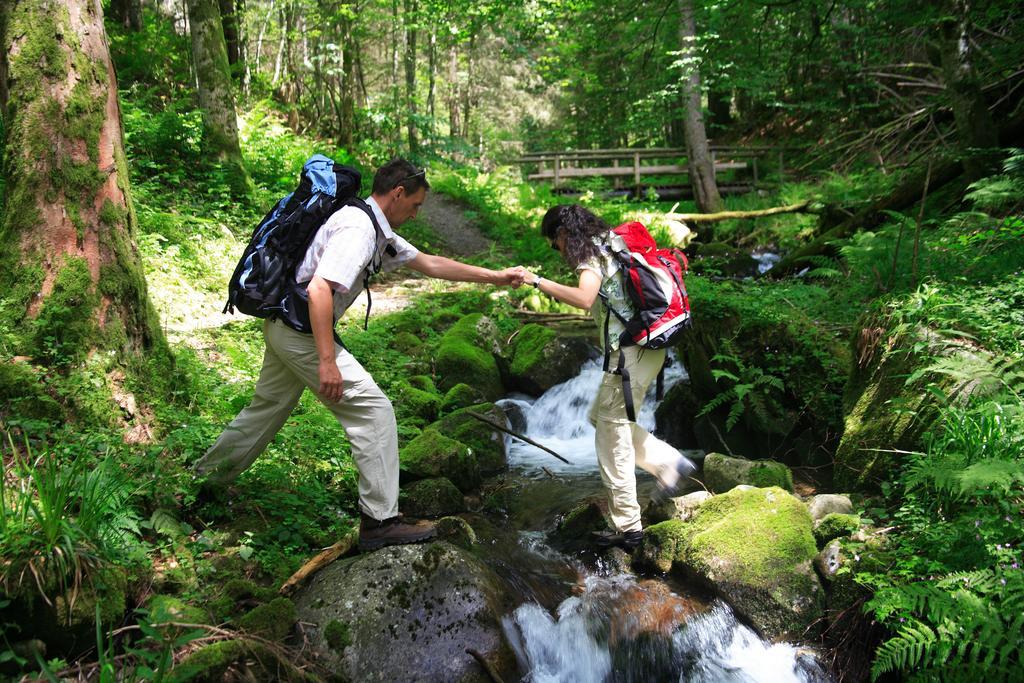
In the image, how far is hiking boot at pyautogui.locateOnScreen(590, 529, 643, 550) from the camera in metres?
4.84

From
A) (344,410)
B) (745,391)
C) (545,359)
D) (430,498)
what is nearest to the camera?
(344,410)

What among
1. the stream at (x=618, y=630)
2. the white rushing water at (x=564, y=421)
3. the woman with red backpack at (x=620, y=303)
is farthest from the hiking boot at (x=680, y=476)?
the white rushing water at (x=564, y=421)

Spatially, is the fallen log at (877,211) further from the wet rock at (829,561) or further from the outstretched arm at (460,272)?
the outstretched arm at (460,272)

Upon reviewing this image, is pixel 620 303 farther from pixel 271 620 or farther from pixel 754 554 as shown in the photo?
pixel 271 620

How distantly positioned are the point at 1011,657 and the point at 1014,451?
119cm

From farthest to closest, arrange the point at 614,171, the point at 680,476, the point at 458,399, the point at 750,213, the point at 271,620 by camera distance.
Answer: the point at 614,171 → the point at 750,213 → the point at 458,399 → the point at 680,476 → the point at 271,620

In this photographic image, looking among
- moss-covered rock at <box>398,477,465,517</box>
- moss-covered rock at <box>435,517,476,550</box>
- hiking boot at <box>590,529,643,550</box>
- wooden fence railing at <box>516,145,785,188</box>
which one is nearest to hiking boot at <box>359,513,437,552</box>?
moss-covered rock at <box>435,517,476,550</box>

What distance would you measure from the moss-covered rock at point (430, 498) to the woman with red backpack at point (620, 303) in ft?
4.62

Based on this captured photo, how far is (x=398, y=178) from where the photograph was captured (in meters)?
3.89

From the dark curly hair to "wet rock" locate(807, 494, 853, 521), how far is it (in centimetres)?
241

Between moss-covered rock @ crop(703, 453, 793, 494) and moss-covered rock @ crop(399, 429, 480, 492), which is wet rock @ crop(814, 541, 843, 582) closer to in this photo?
moss-covered rock @ crop(703, 453, 793, 494)

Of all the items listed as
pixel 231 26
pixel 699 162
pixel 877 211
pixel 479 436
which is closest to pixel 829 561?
pixel 479 436

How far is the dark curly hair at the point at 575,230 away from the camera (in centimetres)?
436

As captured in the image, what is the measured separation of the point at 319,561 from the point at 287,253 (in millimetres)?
1854
